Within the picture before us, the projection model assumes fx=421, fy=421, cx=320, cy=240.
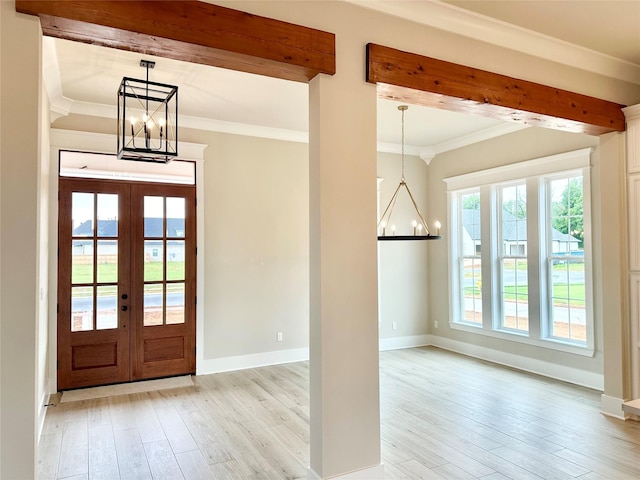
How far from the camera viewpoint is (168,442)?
338 cm

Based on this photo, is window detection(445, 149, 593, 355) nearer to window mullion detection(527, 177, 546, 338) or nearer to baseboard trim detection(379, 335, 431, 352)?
window mullion detection(527, 177, 546, 338)

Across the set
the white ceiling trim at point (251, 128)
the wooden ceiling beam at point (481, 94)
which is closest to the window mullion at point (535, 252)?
the white ceiling trim at point (251, 128)

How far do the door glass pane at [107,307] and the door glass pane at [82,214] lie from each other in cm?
66

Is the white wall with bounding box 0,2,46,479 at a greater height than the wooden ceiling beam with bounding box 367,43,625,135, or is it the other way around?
the wooden ceiling beam with bounding box 367,43,625,135

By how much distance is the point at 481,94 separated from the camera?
303cm

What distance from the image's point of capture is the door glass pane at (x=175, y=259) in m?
5.18

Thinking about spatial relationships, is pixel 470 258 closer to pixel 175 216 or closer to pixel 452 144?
pixel 452 144

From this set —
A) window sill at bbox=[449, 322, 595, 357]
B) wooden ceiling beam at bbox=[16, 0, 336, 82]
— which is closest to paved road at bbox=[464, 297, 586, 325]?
window sill at bbox=[449, 322, 595, 357]

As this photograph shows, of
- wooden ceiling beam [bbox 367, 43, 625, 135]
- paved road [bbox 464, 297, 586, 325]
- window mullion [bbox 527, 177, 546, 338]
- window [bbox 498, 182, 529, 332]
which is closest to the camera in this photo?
wooden ceiling beam [bbox 367, 43, 625, 135]

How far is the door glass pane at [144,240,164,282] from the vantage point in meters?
5.05

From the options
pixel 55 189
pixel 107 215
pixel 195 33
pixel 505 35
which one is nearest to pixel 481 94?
pixel 505 35

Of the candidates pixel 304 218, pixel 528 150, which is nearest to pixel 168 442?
pixel 304 218

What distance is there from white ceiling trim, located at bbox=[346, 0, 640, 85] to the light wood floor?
307 cm

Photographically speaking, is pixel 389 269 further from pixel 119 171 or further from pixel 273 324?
pixel 119 171
